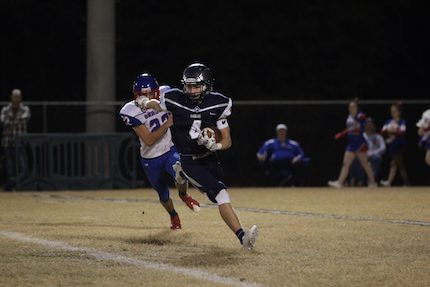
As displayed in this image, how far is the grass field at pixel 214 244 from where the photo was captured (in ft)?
26.3

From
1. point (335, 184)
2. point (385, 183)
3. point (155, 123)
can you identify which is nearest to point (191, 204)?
point (155, 123)

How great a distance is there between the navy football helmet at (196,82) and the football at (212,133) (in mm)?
326

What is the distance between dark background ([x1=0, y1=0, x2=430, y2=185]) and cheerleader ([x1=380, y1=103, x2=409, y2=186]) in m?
7.05

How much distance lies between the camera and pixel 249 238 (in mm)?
9344

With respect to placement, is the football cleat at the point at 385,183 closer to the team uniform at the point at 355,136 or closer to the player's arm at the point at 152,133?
the team uniform at the point at 355,136

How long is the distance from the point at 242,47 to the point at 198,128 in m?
19.0

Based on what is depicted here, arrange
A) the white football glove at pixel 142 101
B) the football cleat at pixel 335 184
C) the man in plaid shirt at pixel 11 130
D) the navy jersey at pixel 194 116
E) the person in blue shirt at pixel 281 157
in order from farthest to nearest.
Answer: the person in blue shirt at pixel 281 157 → the football cleat at pixel 335 184 → the man in plaid shirt at pixel 11 130 → the white football glove at pixel 142 101 → the navy jersey at pixel 194 116

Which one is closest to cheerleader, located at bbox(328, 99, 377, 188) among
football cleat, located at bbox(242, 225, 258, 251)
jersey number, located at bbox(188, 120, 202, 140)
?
jersey number, located at bbox(188, 120, 202, 140)

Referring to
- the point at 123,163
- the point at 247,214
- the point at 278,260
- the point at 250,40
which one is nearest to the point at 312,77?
the point at 250,40

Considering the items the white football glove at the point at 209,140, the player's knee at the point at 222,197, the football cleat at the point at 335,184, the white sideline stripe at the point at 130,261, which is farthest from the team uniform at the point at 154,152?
the football cleat at the point at 335,184

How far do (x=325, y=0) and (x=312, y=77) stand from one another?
6.89ft

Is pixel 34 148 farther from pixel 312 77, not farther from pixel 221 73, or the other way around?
pixel 312 77

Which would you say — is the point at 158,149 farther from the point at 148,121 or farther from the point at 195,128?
the point at 195,128

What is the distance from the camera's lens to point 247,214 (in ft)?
45.3
